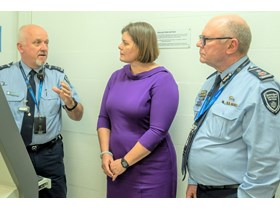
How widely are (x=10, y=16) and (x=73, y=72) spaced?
0.80 metres

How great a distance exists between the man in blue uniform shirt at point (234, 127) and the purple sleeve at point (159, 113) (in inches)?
11.0

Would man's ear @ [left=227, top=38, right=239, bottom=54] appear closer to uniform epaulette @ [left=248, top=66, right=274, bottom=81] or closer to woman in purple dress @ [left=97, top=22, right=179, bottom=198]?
uniform epaulette @ [left=248, top=66, right=274, bottom=81]

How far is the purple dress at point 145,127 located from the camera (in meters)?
1.85

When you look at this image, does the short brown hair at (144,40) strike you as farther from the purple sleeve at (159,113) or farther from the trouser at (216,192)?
the trouser at (216,192)

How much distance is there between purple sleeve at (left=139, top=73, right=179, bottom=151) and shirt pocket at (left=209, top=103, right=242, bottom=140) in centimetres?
43

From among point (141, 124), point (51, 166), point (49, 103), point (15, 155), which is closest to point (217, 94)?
point (141, 124)

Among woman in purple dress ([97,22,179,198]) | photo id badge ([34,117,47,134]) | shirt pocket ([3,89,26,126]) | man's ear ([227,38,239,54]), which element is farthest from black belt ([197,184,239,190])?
shirt pocket ([3,89,26,126])

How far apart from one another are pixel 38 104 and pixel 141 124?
830 millimetres

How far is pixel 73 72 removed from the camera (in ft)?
8.93
